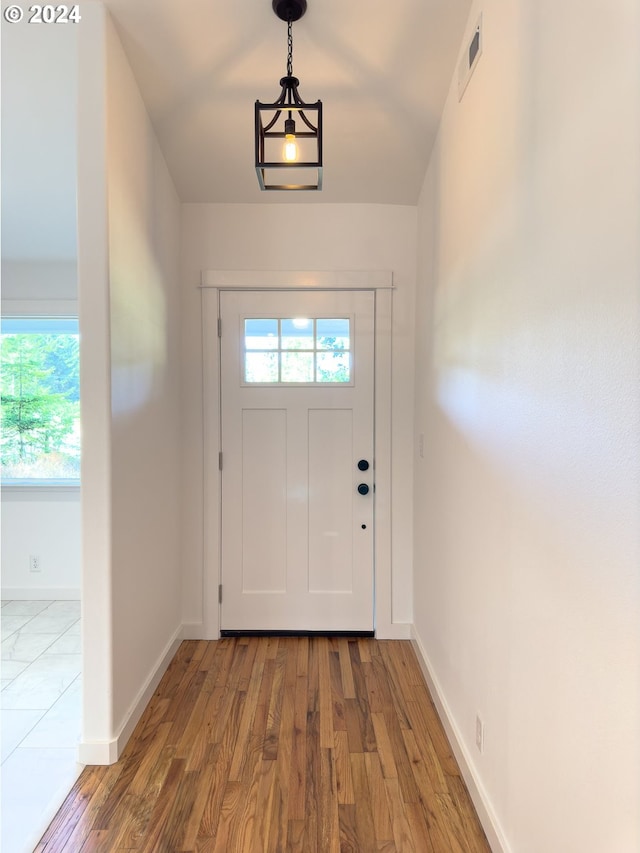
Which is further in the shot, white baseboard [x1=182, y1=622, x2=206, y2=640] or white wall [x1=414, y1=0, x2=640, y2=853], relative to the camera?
white baseboard [x1=182, y1=622, x2=206, y2=640]

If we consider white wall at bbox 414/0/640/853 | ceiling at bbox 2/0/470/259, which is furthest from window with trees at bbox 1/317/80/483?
white wall at bbox 414/0/640/853

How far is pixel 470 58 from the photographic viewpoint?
5.77 feet

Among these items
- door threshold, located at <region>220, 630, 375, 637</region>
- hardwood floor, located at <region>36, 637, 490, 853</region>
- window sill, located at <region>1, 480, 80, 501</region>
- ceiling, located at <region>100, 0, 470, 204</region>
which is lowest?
door threshold, located at <region>220, 630, 375, 637</region>

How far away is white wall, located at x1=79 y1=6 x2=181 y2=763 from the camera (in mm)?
1761

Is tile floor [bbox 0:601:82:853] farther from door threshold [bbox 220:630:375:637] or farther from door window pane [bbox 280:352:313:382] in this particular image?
door window pane [bbox 280:352:313:382]

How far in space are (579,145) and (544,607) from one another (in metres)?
1.05

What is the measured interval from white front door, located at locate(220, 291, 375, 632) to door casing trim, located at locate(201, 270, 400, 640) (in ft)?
0.16

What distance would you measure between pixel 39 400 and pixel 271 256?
6.77 ft

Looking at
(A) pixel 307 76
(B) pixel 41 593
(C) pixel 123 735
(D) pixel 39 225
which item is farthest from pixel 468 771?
(D) pixel 39 225

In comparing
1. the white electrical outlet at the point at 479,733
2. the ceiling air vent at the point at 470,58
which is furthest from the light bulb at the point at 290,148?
the white electrical outlet at the point at 479,733

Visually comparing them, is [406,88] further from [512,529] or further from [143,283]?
[512,529]

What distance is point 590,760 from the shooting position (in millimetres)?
944

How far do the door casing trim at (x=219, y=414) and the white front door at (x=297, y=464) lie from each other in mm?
50

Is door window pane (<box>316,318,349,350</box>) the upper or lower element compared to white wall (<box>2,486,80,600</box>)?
upper
